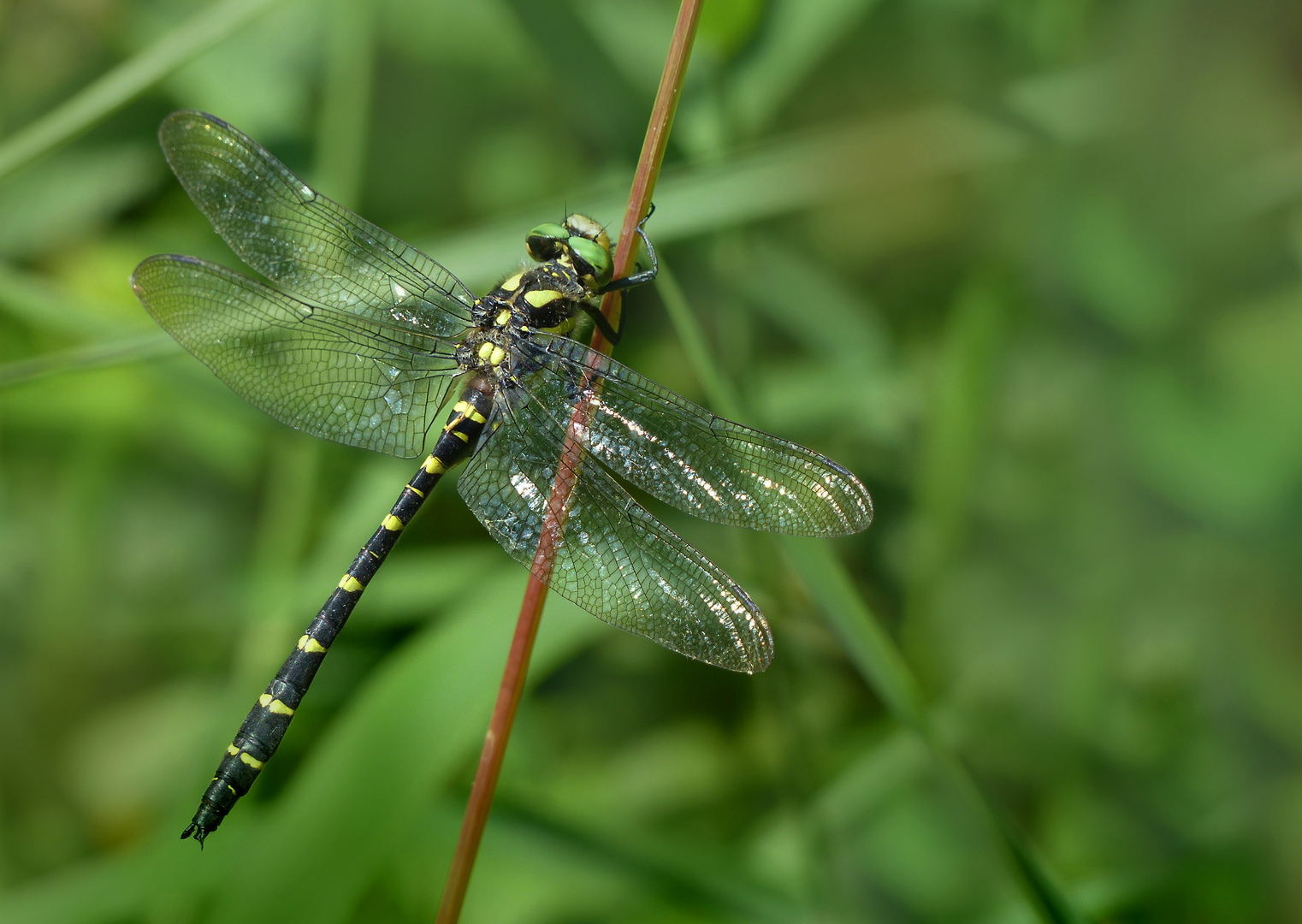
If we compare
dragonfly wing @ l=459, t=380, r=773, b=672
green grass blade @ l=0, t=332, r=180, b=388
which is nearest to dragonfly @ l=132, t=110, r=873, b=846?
dragonfly wing @ l=459, t=380, r=773, b=672

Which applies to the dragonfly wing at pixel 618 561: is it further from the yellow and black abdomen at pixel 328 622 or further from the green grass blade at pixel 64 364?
the green grass blade at pixel 64 364

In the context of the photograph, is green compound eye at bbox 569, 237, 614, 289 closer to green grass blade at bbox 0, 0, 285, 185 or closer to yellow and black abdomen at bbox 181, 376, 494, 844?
yellow and black abdomen at bbox 181, 376, 494, 844

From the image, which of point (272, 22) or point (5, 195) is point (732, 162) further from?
point (5, 195)

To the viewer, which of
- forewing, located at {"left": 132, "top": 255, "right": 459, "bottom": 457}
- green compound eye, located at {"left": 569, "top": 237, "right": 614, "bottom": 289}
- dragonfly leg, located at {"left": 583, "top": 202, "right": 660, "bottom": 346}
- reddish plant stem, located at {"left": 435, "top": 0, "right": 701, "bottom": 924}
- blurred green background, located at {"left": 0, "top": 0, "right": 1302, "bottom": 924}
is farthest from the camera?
blurred green background, located at {"left": 0, "top": 0, "right": 1302, "bottom": 924}

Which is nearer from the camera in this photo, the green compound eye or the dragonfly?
the dragonfly

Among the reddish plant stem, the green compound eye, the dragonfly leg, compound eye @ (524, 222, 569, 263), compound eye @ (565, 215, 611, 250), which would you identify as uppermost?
compound eye @ (565, 215, 611, 250)

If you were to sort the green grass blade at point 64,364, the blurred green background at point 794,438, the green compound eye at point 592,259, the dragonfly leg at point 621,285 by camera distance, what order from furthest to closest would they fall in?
1. the blurred green background at point 794,438
2. the green compound eye at point 592,259
3. the green grass blade at point 64,364
4. the dragonfly leg at point 621,285

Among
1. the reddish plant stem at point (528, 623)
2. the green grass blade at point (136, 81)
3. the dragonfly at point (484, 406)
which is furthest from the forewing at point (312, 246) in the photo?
the reddish plant stem at point (528, 623)
